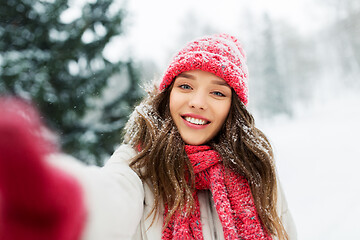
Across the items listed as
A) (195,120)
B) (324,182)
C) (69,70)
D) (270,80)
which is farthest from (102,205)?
(270,80)

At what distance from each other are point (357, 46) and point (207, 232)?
21266 millimetres

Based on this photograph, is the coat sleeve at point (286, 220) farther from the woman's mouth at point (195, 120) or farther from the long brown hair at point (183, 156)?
the woman's mouth at point (195, 120)

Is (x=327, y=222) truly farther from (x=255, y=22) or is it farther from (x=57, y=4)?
(x=255, y=22)

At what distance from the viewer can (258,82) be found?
21.5 metres

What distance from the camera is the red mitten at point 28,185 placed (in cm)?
35

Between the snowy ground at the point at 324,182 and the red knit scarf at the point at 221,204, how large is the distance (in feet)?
9.61

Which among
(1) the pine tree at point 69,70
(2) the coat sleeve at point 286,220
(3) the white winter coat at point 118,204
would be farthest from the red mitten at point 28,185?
(1) the pine tree at point 69,70

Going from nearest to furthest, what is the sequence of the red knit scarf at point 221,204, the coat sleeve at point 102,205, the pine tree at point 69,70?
the coat sleeve at point 102,205
the red knit scarf at point 221,204
the pine tree at point 69,70

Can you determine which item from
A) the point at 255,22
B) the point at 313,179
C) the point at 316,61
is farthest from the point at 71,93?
the point at 316,61

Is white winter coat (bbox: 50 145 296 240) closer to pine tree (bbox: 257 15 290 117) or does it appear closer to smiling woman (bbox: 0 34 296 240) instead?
smiling woman (bbox: 0 34 296 240)

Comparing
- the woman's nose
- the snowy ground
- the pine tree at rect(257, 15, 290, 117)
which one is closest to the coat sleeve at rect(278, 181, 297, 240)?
the woman's nose

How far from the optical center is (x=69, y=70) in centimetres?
306

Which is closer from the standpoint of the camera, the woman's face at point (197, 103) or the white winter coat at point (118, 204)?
the white winter coat at point (118, 204)

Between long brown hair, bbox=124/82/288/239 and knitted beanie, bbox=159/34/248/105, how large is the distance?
0.28ft
